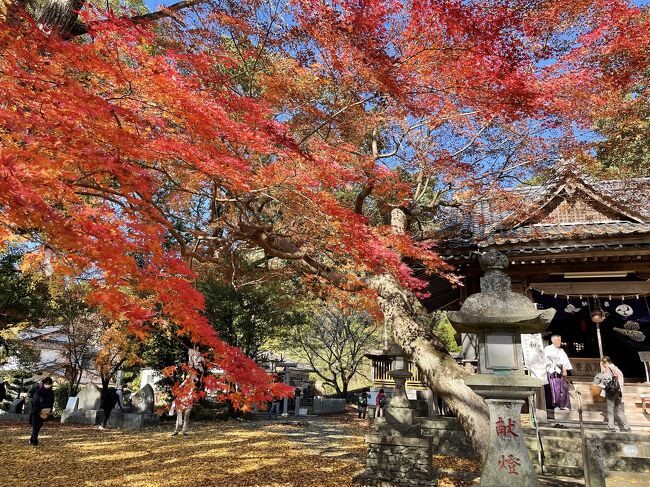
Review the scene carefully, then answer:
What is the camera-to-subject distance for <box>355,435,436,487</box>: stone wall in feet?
25.5

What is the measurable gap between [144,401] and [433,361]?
12.6 metres

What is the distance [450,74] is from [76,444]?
544 inches

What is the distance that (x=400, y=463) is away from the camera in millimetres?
7906

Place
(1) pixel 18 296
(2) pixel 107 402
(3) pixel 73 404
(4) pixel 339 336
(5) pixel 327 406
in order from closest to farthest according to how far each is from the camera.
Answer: (2) pixel 107 402
(1) pixel 18 296
(3) pixel 73 404
(5) pixel 327 406
(4) pixel 339 336

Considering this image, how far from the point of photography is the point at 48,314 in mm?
17203

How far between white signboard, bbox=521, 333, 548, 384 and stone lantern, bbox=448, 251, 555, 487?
4828 millimetres

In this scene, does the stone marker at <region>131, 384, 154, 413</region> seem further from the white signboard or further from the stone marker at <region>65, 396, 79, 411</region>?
the white signboard

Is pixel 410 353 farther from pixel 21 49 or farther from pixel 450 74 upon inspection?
pixel 21 49

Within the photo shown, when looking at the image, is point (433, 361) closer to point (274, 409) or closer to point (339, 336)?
point (274, 409)

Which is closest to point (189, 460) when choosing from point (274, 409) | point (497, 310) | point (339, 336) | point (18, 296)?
point (497, 310)

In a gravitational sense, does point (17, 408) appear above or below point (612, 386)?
below

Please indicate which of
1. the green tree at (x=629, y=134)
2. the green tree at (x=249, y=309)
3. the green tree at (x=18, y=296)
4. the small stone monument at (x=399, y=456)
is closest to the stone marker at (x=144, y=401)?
the green tree at (x=249, y=309)

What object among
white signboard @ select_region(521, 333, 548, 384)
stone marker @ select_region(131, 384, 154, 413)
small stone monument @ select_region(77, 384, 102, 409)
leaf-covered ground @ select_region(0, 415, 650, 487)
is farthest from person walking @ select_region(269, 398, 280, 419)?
white signboard @ select_region(521, 333, 548, 384)

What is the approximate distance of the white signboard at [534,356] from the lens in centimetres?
922
